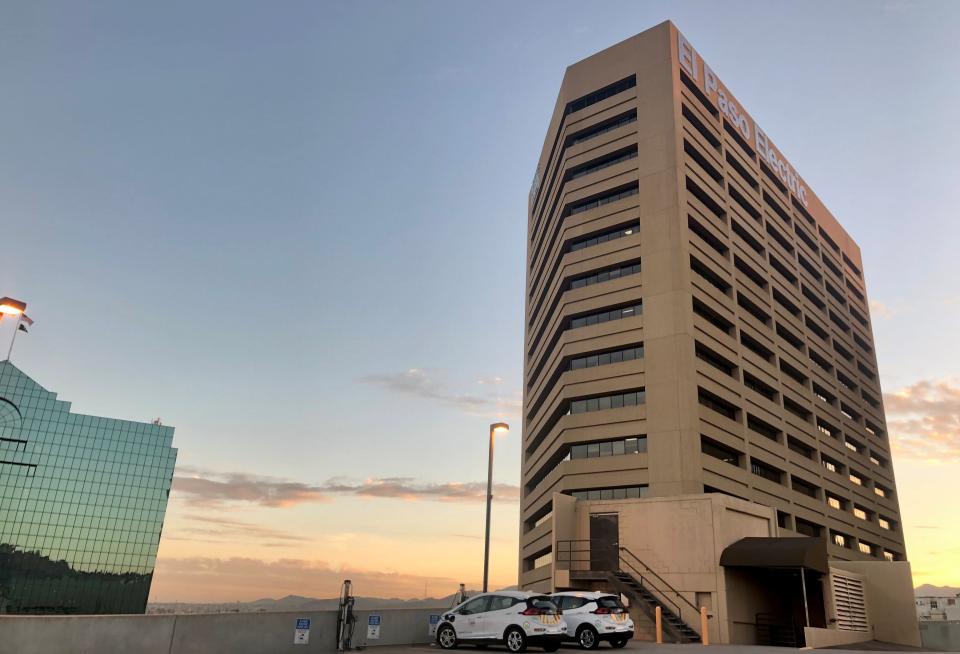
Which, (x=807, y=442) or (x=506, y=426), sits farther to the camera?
(x=807, y=442)

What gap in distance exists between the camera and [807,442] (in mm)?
64875

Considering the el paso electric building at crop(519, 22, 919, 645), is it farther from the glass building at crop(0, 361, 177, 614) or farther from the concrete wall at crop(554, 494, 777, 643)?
the glass building at crop(0, 361, 177, 614)

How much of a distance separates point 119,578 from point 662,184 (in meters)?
142

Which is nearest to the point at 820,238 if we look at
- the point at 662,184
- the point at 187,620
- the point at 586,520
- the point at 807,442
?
the point at 807,442

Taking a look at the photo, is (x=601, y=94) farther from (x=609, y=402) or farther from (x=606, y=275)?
(x=609, y=402)

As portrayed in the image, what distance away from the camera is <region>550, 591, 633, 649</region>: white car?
20.5m

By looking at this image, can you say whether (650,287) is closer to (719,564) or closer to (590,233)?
(590,233)

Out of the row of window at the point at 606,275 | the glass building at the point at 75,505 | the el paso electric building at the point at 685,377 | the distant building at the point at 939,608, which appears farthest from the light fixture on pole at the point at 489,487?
the glass building at the point at 75,505

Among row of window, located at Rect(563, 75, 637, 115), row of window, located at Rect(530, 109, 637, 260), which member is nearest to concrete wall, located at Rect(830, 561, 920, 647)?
row of window, located at Rect(530, 109, 637, 260)

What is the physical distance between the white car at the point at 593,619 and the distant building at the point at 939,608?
89553 mm

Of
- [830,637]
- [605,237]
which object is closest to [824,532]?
[605,237]

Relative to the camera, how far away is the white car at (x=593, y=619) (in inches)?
808

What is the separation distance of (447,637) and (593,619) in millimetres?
4313

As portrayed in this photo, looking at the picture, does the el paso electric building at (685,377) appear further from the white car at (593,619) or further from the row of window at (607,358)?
the white car at (593,619)
